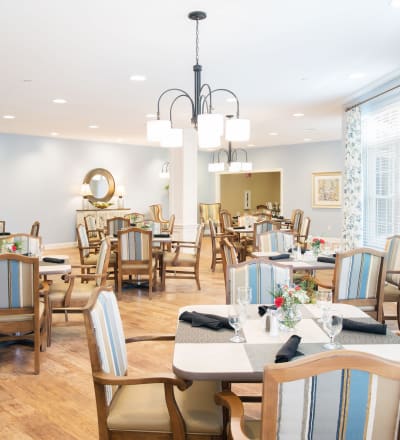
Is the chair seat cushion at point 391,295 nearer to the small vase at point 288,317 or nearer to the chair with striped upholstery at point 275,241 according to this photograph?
the chair with striped upholstery at point 275,241

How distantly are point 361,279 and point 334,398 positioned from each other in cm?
263

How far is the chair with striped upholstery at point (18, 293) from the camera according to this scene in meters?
3.43

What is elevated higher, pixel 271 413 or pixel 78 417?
pixel 271 413

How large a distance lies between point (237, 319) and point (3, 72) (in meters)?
4.23

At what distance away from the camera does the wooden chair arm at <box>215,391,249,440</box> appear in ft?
5.14

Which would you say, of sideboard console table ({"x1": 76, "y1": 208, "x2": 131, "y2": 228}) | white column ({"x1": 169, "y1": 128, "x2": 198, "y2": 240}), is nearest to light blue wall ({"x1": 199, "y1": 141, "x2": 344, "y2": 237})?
sideboard console table ({"x1": 76, "y1": 208, "x2": 131, "y2": 228})

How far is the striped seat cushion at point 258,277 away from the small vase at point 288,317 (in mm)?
709

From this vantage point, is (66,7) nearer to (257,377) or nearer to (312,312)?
(312,312)

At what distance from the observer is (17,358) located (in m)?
3.98

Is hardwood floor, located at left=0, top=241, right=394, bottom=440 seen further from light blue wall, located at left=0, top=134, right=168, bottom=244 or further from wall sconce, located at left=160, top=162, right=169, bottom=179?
wall sconce, located at left=160, top=162, right=169, bottom=179

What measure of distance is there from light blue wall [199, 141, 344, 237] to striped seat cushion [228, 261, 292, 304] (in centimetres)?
957

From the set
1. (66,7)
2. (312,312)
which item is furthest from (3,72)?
(312,312)

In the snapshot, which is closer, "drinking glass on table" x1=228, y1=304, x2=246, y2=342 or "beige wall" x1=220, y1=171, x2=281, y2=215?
"drinking glass on table" x1=228, y1=304, x2=246, y2=342

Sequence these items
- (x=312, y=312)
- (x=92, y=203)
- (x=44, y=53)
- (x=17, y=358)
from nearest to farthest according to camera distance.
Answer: (x=312, y=312) < (x=17, y=358) < (x=44, y=53) < (x=92, y=203)
